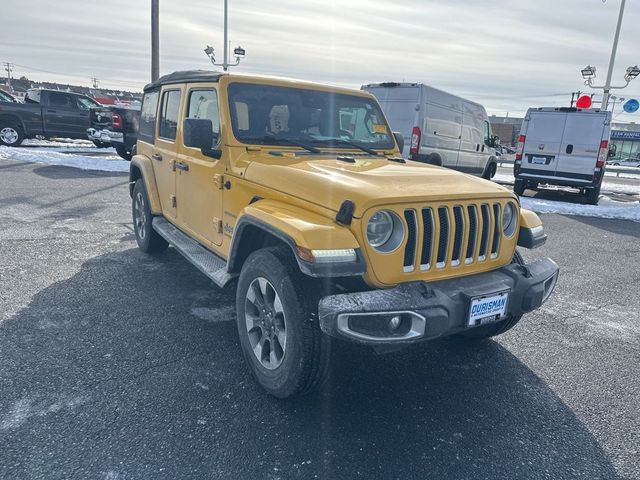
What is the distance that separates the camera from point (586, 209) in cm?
1118

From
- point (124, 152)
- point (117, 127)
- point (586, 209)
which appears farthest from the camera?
point (124, 152)

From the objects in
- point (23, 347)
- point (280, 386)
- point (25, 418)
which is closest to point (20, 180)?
point (23, 347)

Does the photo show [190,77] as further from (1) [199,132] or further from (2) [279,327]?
(2) [279,327]

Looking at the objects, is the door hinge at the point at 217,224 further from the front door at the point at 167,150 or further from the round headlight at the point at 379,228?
the round headlight at the point at 379,228

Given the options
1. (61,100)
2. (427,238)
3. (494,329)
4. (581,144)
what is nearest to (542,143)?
(581,144)

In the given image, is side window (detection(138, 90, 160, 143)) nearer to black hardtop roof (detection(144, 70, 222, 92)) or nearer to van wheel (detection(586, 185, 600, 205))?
black hardtop roof (detection(144, 70, 222, 92))

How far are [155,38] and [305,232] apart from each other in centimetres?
1507

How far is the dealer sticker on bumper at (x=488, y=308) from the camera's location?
2.73 m

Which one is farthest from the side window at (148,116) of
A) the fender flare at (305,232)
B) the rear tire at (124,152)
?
the rear tire at (124,152)

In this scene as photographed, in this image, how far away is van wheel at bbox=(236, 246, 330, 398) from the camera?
8.69 feet

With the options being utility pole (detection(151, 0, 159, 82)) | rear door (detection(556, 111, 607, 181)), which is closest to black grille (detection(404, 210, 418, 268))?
rear door (detection(556, 111, 607, 181))

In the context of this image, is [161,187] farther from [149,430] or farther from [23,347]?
[149,430]

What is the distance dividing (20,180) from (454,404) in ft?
35.3

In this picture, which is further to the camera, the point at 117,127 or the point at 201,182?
the point at 117,127
